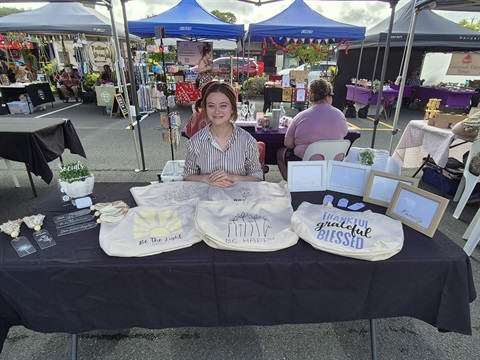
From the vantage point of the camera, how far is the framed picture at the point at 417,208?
1.18 m

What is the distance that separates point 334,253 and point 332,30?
6.59 meters

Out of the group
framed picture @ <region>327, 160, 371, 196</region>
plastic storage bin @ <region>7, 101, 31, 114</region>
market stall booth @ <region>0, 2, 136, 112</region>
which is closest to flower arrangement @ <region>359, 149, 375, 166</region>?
framed picture @ <region>327, 160, 371, 196</region>

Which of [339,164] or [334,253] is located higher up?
[339,164]

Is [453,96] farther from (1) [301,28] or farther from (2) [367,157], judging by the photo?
(2) [367,157]

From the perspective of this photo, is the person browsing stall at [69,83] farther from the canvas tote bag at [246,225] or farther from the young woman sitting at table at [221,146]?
the canvas tote bag at [246,225]

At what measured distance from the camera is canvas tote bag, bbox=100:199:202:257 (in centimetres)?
106

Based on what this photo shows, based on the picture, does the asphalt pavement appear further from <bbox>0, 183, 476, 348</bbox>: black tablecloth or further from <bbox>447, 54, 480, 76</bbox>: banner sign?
<bbox>447, 54, 480, 76</bbox>: banner sign

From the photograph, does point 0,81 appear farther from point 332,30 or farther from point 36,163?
point 332,30

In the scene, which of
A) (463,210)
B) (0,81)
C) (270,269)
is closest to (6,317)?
(270,269)

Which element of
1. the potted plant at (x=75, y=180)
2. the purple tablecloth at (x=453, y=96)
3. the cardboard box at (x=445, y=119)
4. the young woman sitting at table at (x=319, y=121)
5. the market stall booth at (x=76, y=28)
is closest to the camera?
the potted plant at (x=75, y=180)

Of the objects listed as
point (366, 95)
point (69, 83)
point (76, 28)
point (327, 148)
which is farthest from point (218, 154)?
point (69, 83)

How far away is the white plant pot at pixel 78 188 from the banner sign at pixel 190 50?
23.0 ft

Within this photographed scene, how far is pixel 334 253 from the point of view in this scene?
1072mm

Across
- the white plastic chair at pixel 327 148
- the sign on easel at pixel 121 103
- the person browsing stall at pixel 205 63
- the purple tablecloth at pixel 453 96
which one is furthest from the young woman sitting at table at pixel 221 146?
the purple tablecloth at pixel 453 96
